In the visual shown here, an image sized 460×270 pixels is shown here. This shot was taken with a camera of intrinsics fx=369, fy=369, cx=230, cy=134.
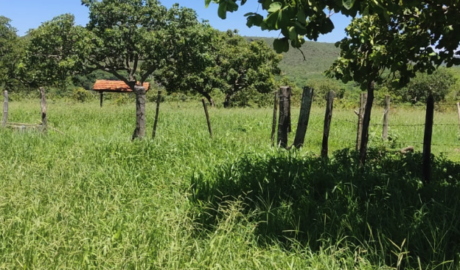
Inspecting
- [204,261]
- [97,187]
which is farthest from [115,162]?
[204,261]

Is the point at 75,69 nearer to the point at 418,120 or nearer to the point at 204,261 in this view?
the point at 418,120

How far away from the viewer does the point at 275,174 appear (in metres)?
5.25

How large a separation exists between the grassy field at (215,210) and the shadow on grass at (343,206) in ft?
0.06

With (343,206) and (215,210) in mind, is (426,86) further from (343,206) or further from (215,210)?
(215,210)

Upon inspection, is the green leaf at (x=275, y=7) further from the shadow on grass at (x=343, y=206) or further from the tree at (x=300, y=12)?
the shadow on grass at (x=343, y=206)

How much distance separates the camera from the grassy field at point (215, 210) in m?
3.17

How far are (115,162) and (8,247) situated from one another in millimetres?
3259

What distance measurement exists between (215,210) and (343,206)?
1.48m

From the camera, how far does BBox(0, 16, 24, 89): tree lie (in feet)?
148

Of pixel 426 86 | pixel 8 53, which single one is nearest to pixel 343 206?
pixel 8 53

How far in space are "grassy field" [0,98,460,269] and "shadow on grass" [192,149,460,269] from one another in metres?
0.02

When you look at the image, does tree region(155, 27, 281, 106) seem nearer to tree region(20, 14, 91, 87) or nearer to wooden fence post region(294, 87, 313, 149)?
tree region(20, 14, 91, 87)

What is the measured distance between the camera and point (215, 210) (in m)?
4.11

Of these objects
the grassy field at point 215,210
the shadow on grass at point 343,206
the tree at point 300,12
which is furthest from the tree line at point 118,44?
the tree at point 300,12
